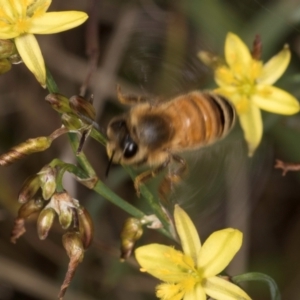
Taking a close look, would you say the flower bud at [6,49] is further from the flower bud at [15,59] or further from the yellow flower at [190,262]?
the yellow flower at [190,262]

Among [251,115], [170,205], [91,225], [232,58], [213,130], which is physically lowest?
[91,225]

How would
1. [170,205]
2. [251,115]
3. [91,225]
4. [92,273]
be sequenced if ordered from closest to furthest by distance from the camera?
[91,225]
[170,205]
[251,115]
[92,273]

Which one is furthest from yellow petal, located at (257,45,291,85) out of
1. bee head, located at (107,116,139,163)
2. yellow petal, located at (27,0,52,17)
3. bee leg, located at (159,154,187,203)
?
yellow petal, located at (27,0,52,17)

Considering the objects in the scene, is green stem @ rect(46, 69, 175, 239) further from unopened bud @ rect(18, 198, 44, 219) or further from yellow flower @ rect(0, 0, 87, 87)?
unopened bud @ rect(18, 198, 44, 219)

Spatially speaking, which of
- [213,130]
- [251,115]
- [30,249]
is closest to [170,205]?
[213,130]

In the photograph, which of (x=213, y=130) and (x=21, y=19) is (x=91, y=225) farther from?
(x=21, y=19)

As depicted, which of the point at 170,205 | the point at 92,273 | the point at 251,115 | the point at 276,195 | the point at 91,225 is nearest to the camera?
the point at 91,225

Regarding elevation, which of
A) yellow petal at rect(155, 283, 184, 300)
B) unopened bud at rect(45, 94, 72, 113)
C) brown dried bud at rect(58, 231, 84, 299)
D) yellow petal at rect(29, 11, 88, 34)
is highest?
yellow petal at rect(29, 11, 88, 34)
